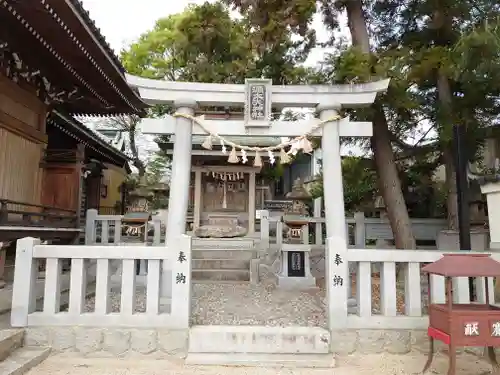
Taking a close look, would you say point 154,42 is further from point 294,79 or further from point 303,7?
point 303,7

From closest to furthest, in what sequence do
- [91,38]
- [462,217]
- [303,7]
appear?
[462,217], [91,38], [303,7]

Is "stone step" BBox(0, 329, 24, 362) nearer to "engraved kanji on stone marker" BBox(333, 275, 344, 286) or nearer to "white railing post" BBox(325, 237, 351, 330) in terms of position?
"white railing post" BBox(325, 237, 351, 330)

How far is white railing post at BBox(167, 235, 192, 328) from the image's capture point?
4.43 m

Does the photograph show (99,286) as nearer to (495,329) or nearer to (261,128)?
(261,128)

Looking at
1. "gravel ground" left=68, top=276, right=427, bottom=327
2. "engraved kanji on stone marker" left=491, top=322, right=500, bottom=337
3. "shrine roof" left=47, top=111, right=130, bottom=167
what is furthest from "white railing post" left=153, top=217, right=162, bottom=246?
"engraved kanji on stone marker" left=491, top=322, right=500, bottom=337

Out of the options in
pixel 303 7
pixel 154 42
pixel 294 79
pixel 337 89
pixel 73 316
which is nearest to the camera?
pixel 73 316

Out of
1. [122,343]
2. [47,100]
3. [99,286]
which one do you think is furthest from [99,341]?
[47,100]

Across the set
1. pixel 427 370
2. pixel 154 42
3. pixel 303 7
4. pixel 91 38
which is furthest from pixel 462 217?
pixel 154 42

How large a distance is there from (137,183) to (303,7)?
13.1 m

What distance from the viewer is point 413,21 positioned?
866 cm

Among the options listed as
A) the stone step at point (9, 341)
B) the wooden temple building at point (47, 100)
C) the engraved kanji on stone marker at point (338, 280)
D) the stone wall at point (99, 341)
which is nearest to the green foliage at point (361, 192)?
the engraved kanji on stone marker at point (338, 280)

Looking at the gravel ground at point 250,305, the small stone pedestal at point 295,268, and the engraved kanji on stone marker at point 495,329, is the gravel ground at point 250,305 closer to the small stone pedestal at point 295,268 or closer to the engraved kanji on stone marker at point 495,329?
the small stone pedestal at point 295,268

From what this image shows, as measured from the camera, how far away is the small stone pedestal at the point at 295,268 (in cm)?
834

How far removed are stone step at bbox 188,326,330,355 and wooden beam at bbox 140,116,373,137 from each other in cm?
262
